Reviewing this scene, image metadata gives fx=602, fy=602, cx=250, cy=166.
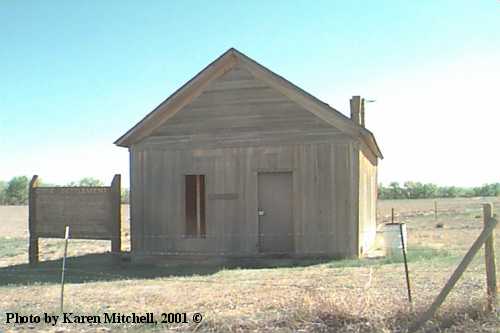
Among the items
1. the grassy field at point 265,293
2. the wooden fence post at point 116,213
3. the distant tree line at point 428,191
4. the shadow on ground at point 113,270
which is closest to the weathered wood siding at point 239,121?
the wooden fence post at point 116,213

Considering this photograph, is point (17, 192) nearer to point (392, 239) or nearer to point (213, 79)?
point (213, 79)

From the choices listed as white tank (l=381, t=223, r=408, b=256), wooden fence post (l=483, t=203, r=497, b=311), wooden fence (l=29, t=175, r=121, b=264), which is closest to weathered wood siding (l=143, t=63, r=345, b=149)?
wooden fence (l=29, t=175, r=121, b=264)

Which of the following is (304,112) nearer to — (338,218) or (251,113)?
(251,113)

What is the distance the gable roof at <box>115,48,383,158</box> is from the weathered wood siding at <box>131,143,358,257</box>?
1.70 feet

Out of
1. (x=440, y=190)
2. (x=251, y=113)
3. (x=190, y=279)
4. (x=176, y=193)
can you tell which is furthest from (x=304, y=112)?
(x=440, y=190)

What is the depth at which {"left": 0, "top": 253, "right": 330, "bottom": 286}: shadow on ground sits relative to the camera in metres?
14.2

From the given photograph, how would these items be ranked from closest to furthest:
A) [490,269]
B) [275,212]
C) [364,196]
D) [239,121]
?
1. [490,269]
2. [275,212]
3. [239,121]
4. [364,196]

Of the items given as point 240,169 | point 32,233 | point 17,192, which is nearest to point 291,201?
point 240,169

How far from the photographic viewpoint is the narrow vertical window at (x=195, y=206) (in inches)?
684

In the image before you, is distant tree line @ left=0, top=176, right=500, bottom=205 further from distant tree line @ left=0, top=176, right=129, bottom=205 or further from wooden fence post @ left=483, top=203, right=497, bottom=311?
wooden fence post @ left=483, top=203, right=497, bottom=311

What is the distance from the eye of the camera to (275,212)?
1672 centimetres

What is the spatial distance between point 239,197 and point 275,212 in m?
1.08

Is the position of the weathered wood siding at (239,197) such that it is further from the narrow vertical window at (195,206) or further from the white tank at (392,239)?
the white tank at (392,239)

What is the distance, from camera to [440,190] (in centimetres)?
11388
